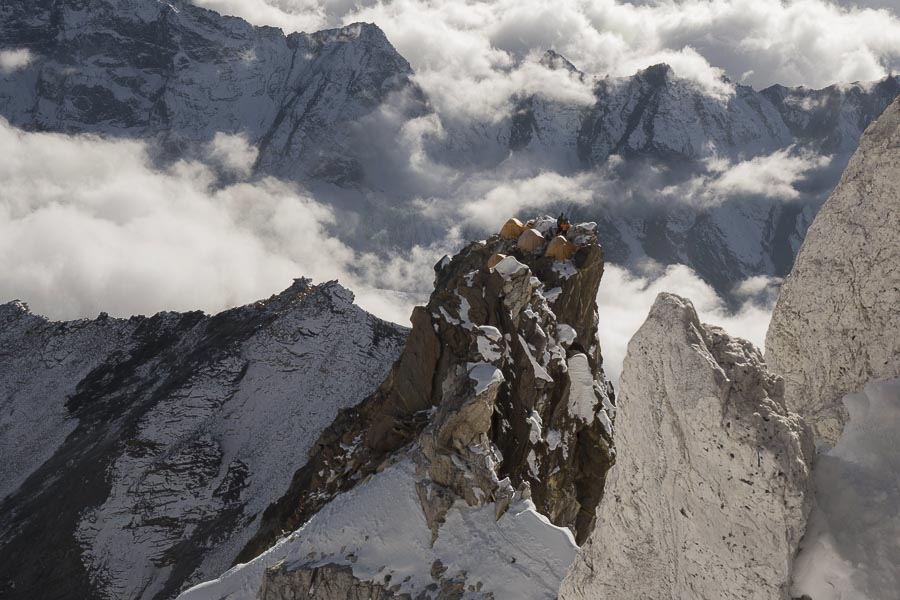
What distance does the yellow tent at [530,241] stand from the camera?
51.3m

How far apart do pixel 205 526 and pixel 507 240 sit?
44295mm

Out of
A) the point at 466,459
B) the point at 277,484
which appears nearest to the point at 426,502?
the point at 466,459

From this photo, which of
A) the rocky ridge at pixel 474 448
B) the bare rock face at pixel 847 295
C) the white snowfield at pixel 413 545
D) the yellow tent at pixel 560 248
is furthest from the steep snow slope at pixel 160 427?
the bare rock face at pixel 847 295

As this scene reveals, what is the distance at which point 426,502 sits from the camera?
30.7 m

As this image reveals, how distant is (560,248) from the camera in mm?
49844

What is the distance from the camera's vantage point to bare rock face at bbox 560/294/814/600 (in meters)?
9.19

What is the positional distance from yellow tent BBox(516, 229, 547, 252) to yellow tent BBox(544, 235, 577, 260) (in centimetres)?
A: 141

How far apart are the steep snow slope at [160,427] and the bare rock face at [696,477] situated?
6127 cm

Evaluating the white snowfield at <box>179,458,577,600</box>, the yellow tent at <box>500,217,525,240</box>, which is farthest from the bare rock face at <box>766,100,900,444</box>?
the yellow tent at <box>500,217,525,240</box>

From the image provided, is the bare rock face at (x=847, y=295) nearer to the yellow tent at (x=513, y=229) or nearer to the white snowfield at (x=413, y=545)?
the white snowfield at (x=413, y=545)

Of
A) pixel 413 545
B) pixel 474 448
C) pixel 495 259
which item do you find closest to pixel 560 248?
pixel 495 259

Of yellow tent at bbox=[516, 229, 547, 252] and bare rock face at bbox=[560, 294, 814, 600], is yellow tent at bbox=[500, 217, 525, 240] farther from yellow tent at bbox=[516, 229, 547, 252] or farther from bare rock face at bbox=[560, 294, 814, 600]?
bare rock face at bbox=[560, 294, 814, 600]

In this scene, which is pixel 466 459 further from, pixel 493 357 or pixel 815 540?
pixel 815 540

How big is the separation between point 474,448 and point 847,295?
75.1 feet
